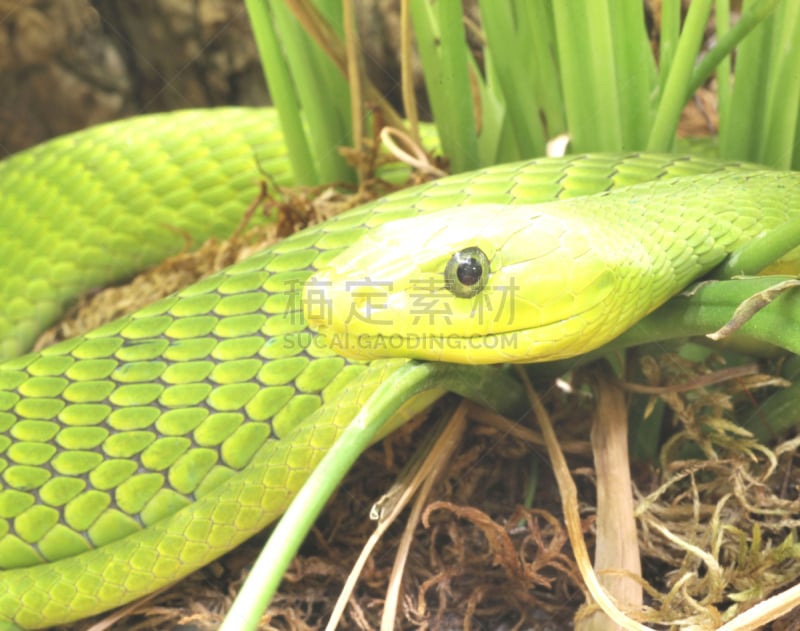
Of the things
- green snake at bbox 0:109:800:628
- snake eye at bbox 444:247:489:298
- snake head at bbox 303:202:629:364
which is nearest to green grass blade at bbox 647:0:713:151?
green snake at bbox 0:109:800:628

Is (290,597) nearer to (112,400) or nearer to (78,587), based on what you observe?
(78,587)

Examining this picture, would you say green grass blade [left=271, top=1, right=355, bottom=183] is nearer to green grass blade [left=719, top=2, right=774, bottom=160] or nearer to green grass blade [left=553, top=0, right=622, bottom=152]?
green grass blade [left=553, top=0, right=622, bottom=152]

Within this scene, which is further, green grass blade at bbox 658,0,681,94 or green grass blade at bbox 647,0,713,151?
green grass blade at bbox 658,0,681,94

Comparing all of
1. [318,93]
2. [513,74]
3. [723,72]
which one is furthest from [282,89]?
[723,72]

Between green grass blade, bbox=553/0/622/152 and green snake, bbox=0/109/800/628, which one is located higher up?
green grass blade, bbox=553/0/622/152

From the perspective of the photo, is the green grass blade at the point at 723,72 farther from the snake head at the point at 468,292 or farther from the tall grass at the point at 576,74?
the snake head at the point at 468,292

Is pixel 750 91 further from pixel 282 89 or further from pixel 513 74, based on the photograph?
pixel 282 89

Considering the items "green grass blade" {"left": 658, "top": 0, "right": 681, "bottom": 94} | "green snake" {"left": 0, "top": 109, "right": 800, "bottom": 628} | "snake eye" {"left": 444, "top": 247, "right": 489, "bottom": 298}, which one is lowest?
"green snake" {"left": 0, "top": 109, "right": 800, "bottom": 628}

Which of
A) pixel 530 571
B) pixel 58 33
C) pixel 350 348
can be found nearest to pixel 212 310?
pixel 350 348
